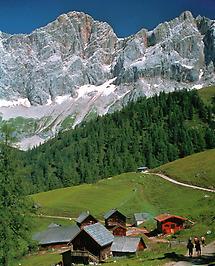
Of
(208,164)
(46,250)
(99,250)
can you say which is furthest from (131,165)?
(99,250)

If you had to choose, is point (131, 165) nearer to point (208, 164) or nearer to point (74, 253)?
point (208, 164)

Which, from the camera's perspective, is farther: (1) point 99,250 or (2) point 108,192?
(2) point 108,192

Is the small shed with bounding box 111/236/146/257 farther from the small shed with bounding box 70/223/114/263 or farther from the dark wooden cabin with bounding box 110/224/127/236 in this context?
the dark wooden cabin with bounding box 110/224/127/236

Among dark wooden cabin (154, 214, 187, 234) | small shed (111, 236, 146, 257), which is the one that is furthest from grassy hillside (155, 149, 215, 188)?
small shed (111, 236, 146, 257)

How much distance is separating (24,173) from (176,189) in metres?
87.5

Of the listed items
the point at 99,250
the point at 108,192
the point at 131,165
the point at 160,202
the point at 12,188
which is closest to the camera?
the point at 12,188

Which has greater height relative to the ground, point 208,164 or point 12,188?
point 208,164

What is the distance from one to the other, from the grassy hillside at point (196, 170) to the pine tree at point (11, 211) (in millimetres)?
88640

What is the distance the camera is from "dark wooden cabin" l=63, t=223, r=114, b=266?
71625 mm

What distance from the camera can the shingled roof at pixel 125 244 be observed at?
74312 mm

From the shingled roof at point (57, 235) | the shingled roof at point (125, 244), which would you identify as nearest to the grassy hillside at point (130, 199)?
the shingled roof at point (57, 235)

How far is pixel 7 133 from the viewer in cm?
4762

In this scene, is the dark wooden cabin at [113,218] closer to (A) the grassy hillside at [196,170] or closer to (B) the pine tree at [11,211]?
(A) the grassy hillside at [196,170]

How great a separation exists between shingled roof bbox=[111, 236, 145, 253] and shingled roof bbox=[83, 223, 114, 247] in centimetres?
110
